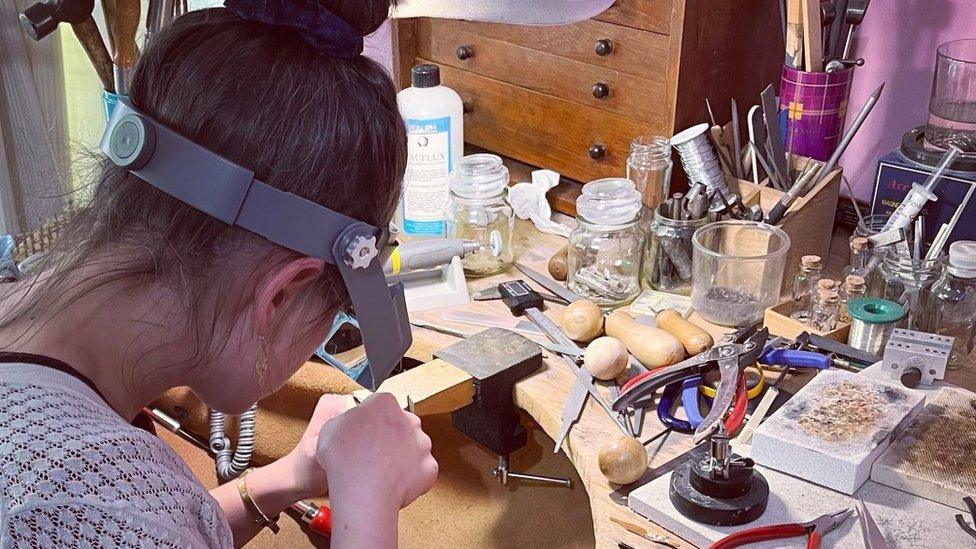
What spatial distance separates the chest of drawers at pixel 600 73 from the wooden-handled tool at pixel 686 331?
300 mm

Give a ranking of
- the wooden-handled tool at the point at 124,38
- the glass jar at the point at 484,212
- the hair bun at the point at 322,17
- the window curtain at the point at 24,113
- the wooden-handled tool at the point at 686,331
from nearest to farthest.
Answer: the hair bun at the point at 322,17
the wooden-handled tool at the point at 686,331
the glass jar at the point at 484,212
the wooden-handled tool at the point at 124,38
the window curtain at the point at 24,113

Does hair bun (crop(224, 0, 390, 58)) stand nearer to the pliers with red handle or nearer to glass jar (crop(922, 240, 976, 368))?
the pliers with red handle

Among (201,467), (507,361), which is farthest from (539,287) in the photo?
(201,467)

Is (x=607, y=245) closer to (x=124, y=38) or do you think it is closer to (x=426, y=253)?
(x=426, y=253)

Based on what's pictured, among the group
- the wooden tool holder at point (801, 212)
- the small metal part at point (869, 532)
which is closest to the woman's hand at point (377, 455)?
the small metal part at point (869, 532)

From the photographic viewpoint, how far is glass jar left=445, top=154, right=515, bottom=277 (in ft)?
4.46

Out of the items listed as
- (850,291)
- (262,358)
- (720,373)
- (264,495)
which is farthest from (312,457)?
(850,291)

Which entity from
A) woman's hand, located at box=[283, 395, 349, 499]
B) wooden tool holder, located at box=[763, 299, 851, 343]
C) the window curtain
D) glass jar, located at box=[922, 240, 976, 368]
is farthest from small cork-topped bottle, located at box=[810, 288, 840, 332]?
the window curtain

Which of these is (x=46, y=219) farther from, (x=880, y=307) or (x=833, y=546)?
(x=880, y=307)

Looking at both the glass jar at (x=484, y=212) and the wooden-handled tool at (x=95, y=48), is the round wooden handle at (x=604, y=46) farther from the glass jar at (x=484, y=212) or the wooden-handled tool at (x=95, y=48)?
the wooden-handled tool at (x=95, y=48)

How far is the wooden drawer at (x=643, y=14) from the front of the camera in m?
1.30

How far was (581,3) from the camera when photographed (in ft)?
3.03

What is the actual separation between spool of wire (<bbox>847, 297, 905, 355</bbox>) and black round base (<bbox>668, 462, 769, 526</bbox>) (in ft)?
1.09

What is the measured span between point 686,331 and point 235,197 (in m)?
0.62
